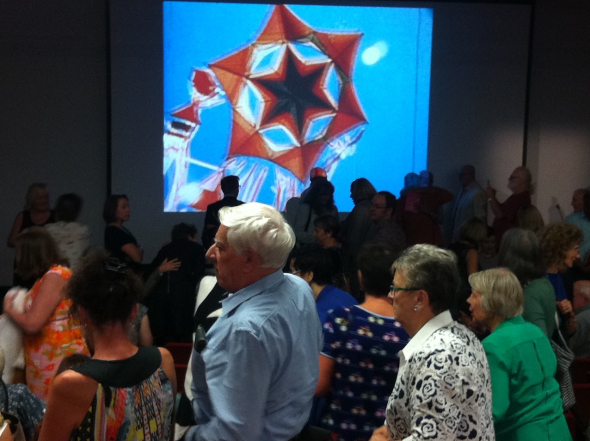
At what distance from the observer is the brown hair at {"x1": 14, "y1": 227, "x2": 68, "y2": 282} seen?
3100 mm

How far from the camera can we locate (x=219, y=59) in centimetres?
827

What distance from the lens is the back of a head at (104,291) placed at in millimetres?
1865

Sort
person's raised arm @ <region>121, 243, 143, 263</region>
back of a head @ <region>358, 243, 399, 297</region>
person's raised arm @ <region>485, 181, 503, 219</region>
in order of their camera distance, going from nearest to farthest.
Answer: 1. back of a head @ <region>358, 243, 399, 297</region>
2. person's raised arm @ <region>121, 243, 143, 263</region>
3. person's raised arm @ <region>485, 181, 503, 219</region>

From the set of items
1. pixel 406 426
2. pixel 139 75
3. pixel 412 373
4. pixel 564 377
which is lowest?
pixel 564 377

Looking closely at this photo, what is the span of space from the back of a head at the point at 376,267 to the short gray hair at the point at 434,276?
1.50ft

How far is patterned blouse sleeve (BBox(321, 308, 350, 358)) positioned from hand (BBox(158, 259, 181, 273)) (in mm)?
A: 2716

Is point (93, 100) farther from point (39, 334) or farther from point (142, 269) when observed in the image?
point (39, 334)

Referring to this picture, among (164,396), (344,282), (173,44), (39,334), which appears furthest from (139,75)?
(164,396)

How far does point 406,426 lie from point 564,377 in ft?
5.27

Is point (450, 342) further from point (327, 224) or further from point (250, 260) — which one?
point (327, 224)

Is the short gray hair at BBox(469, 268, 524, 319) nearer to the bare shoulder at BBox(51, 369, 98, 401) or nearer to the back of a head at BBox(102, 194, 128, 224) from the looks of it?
the bare shoulder at BBox(51, 369, 98, 401)

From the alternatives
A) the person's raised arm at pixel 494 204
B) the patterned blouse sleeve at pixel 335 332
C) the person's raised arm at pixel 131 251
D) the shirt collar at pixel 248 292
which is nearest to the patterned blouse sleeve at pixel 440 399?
the shirt collar at pixel 248 292

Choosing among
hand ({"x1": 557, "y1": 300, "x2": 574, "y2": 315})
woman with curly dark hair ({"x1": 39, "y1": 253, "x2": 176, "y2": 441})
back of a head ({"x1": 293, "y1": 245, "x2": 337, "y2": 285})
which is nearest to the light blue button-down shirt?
woman with curly dark hair ({"x1": 39, "y1": 253, "x2": 176, "y2": 441})

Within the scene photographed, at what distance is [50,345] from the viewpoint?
9.99ft
